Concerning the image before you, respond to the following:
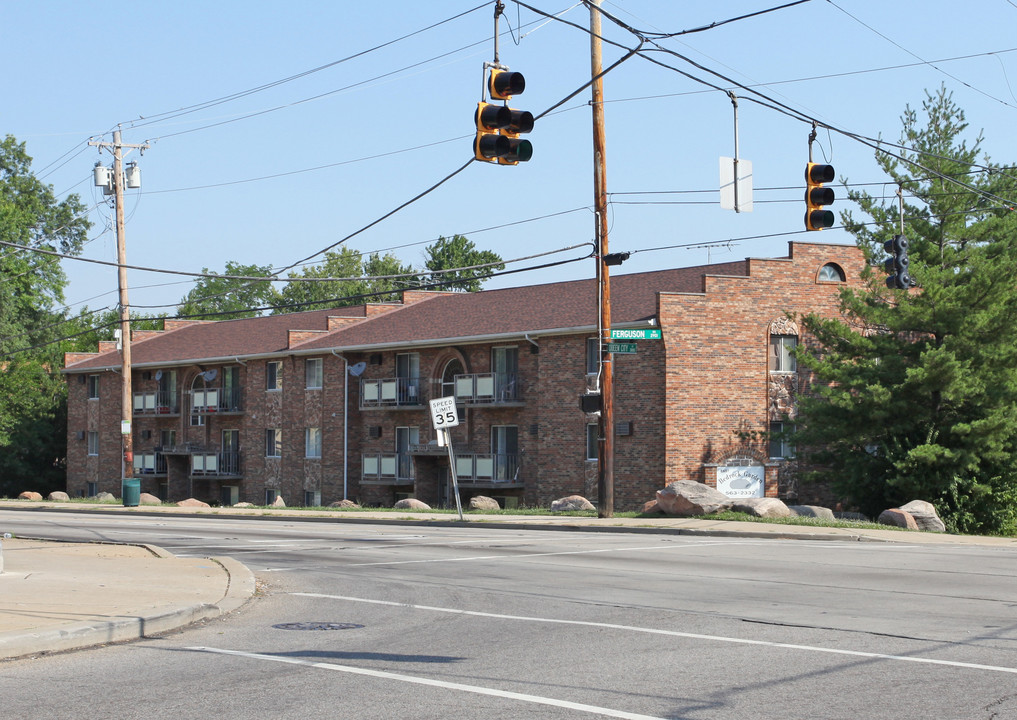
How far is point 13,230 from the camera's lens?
6303cm

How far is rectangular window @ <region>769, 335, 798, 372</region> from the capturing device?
130 ft

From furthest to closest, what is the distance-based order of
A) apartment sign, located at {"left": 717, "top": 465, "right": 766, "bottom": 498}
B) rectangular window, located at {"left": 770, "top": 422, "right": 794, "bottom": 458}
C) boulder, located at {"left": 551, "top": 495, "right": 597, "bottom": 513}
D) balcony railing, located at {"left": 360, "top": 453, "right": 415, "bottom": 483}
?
1. balcony railing, located at {"left": 360, "top": 453, "right": 415, "bottom": 483}
2. rectangular window, located at {"left": 770, "top": 422, "right": 794, "bottom": 458}
3. apartment sign, located at {"left": 717, "top": 465, "right": 766, "bottom": 498}
4. boulder, located at {"left": 551, "top": 495, "right": 597, "bottom": 513}

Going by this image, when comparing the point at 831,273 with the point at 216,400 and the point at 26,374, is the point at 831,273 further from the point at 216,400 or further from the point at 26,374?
the point at 26,374

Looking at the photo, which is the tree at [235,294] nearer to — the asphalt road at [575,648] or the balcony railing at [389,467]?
the balcony railing at [389,467]

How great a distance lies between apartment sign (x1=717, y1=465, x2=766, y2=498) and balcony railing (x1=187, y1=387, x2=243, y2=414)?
24974 mm

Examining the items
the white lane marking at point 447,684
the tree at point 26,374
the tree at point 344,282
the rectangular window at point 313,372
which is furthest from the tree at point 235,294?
the white lane marking at point 447,684

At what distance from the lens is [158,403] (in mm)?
58531

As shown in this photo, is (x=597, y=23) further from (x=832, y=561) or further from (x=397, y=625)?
(x=397, y=625)

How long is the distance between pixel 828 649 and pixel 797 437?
27.6m

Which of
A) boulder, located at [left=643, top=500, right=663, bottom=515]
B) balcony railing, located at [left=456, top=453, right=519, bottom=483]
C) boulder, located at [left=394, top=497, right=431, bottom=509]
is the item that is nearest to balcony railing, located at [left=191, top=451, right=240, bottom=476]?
balcony railing, located at [left=456, top=453, right=519, bottom=483]

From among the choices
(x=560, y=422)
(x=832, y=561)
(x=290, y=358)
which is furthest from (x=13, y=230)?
(x=832, y=561)

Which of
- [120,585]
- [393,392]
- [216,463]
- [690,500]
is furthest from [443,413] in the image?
[216,463]

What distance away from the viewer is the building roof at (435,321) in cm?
4125

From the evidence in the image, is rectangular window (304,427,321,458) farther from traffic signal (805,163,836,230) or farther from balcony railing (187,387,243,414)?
traffic signal (805,163,836,230)
